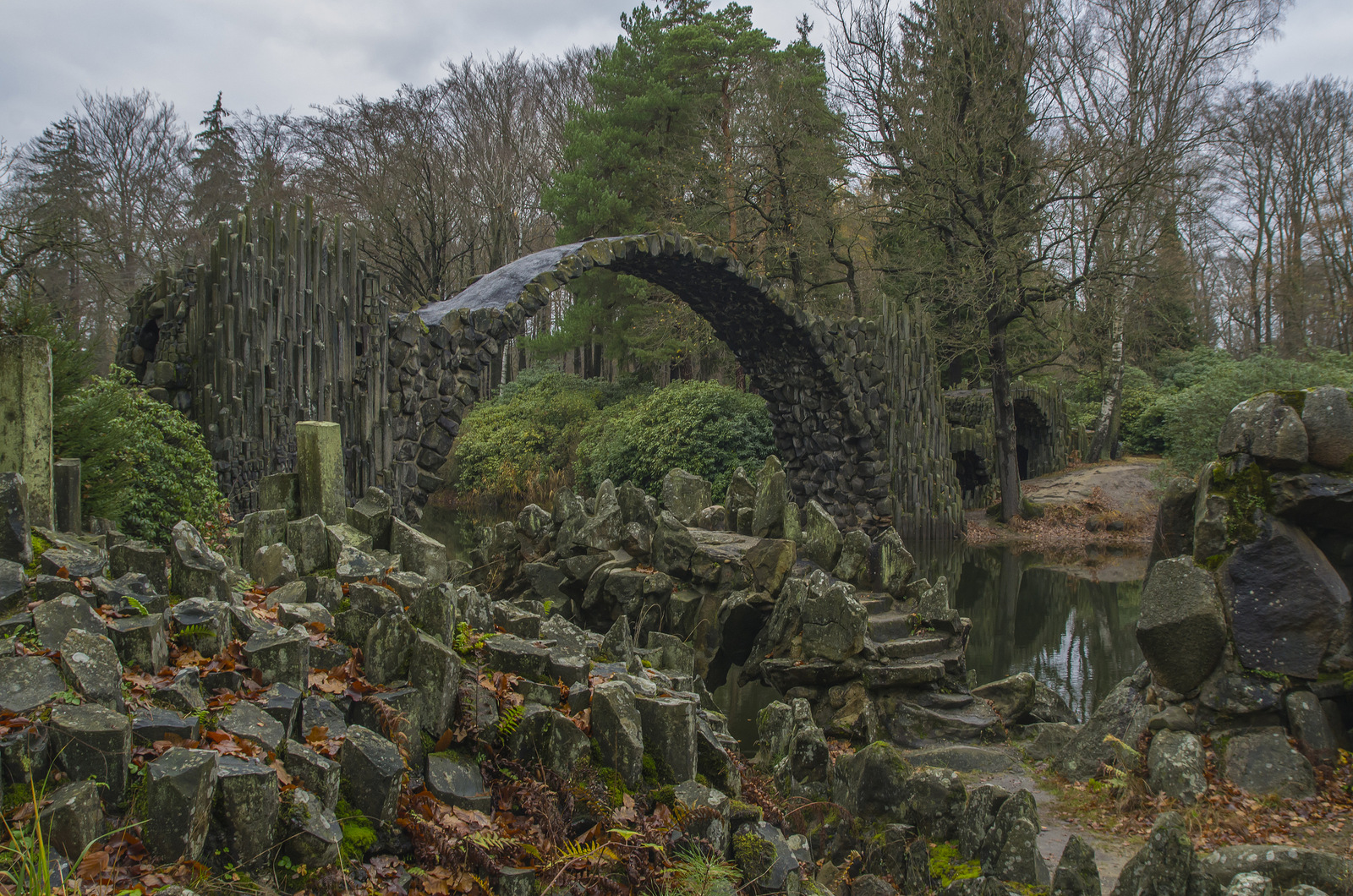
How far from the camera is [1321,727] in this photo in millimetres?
4574

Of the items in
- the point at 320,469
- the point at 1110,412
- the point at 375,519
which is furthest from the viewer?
the point at 1110,412

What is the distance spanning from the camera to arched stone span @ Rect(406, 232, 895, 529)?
1220 cm

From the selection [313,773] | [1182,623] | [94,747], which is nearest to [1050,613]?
[1182,623]

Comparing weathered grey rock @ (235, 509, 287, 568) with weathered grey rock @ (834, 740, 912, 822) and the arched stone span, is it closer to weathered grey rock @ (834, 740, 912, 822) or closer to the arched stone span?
weathered grey rock @ (834, 740, 912, 822)

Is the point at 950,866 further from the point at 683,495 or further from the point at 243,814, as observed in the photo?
the point at 683,495

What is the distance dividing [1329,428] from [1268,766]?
5.80 ft

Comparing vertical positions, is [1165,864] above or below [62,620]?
below

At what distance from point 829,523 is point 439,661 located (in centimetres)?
581

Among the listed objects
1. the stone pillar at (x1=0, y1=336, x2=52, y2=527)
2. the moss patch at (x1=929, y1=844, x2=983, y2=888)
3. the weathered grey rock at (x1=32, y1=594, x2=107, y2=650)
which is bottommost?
the moss patch at (x1=929, y1=844, x2=983, y2=888)

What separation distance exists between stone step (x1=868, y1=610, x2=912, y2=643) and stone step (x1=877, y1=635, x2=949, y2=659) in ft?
0.23

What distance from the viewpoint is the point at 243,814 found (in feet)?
6.17

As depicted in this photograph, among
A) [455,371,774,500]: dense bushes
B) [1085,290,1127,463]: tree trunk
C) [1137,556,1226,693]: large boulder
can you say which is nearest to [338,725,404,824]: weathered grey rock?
[1137,556,1226,693]: large boulder

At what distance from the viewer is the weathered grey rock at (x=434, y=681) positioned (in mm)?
2576

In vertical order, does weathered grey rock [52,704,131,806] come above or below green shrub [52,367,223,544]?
below
